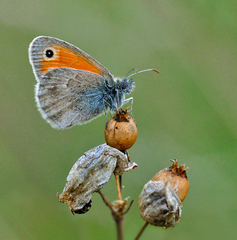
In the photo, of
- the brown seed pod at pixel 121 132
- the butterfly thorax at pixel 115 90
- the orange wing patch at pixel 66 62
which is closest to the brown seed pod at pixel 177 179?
the brown seed pod at pixel 121 132

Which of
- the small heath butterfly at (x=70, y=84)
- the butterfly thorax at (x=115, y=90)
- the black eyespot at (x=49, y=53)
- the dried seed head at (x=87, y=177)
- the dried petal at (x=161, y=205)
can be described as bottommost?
the dried petal at (x=161, y=205)

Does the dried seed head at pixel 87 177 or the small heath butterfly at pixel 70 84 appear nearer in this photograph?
the dried seed head at pixel 87 177

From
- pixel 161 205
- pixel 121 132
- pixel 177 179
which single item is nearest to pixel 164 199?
pixel 161 205

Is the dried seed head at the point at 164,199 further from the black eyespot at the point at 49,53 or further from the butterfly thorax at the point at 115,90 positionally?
the black eyespot at the point at 49,53

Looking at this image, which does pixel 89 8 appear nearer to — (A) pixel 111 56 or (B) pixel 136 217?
(A) pixel 111 56

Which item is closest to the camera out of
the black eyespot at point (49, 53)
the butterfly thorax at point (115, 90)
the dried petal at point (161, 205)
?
the dried petal at point (161, 205)
